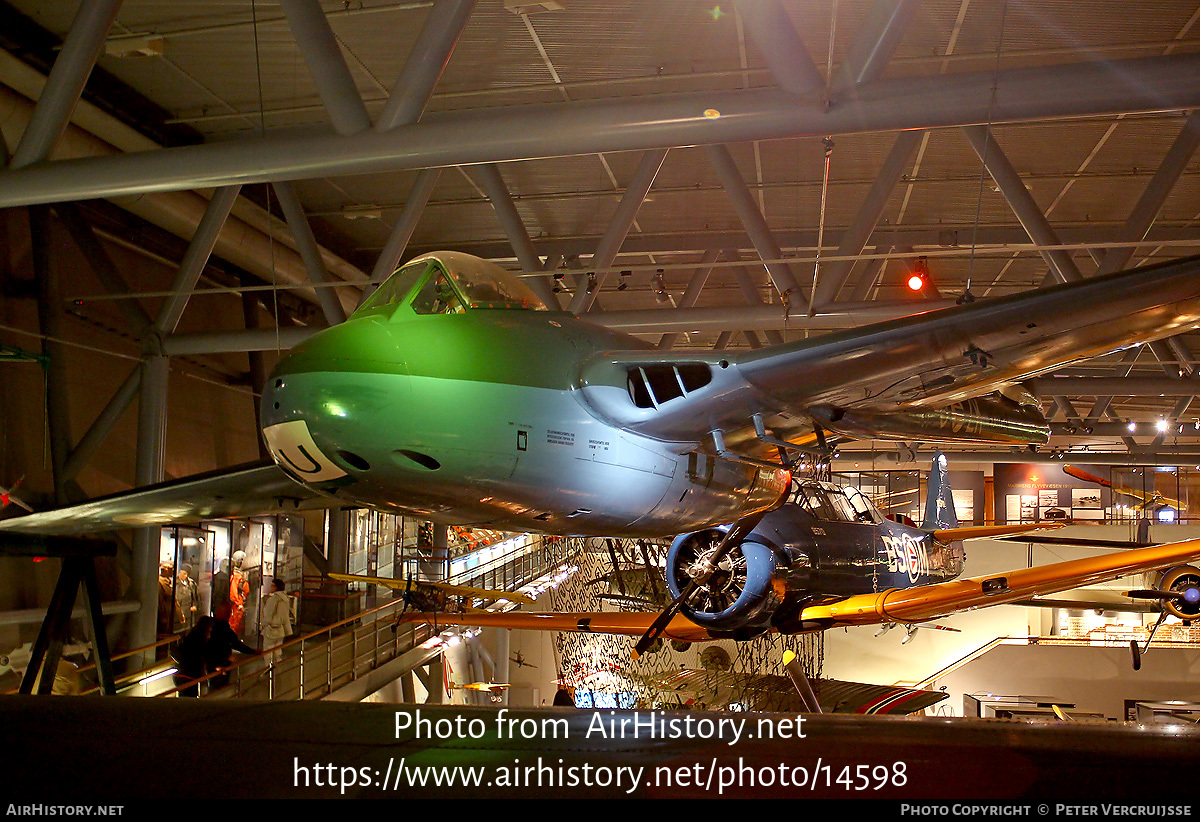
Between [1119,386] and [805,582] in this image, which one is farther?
[1119,386]

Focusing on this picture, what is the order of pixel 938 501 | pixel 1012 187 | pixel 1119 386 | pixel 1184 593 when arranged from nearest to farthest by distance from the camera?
pixel 1012 187, pixel 1119 386, pixel 938 501, pixel 1184 593

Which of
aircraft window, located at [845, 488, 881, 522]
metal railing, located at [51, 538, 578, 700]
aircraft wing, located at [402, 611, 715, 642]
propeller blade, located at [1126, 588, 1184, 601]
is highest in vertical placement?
aircraft window, located at [845, 488, 881, 522]

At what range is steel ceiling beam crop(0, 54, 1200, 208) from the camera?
209 inches

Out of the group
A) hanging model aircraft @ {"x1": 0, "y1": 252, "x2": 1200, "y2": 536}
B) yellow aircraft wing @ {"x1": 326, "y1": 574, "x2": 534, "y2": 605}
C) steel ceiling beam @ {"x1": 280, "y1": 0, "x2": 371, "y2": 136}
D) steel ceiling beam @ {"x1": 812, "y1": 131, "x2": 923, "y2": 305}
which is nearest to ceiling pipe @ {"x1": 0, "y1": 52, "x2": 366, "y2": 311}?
steel ceiling beam @ {"x1": 280, "y1": 0, "x2": 371, "y2": 136}

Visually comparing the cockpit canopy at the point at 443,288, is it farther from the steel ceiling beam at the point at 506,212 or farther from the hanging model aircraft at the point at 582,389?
the steel ceiling beam at the point at 506,212

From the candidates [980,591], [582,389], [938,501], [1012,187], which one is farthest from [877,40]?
[938,501]

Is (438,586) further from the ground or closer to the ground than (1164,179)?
closer to the ground

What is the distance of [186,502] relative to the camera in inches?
281

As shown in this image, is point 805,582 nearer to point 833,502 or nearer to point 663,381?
point 833,502

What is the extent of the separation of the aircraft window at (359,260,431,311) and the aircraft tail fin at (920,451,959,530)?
12.0 m

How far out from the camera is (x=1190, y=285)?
443cm

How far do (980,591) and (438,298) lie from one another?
23.9ft

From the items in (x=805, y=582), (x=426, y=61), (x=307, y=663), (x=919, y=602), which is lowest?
(x=307, y=663)

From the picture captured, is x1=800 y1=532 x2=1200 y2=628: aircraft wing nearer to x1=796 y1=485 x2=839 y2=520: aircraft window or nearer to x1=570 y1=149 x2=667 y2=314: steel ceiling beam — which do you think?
x1=796 y1=485 x2=839 y2=520: aircraft window
